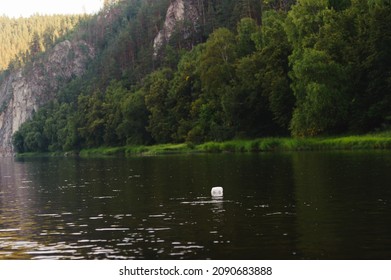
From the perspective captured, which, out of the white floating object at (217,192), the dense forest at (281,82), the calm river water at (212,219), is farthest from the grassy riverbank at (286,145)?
the white floating object at (217,192)

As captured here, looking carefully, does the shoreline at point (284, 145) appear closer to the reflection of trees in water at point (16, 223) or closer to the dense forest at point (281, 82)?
the dense forest at point (281, 82)

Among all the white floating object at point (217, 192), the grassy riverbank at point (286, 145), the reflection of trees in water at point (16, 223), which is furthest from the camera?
the grassy riverbank at point (286, 145)

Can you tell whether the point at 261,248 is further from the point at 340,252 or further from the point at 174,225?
the point at 174,225

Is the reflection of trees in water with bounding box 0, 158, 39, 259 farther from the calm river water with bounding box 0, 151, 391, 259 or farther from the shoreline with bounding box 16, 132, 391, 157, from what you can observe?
the shoreline with bounding box 16, 132, 391, 157

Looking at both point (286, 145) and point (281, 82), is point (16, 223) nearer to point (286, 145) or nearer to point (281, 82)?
point (286, 145)

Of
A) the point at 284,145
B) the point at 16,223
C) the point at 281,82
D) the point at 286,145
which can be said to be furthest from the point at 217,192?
the point at 281,82

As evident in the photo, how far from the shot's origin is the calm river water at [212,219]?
69.8 ft

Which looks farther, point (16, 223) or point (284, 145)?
point (284, 145)

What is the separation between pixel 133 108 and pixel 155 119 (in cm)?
1553

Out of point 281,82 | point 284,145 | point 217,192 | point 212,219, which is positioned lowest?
point 212,219

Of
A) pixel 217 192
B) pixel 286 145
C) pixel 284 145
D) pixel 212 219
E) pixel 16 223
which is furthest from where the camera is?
pixel 284 145

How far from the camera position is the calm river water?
2127 cm

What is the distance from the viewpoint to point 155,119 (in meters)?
146

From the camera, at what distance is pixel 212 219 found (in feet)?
92.6
